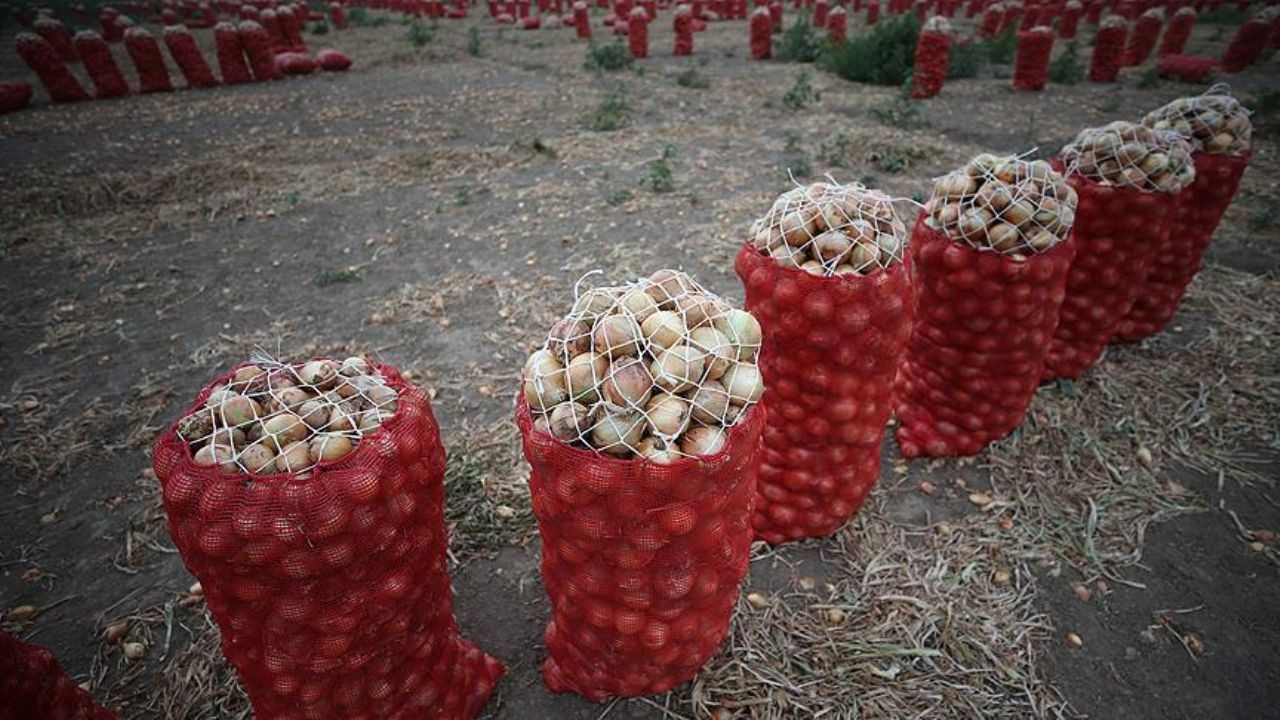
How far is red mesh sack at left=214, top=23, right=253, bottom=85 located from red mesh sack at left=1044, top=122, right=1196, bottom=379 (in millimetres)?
17713

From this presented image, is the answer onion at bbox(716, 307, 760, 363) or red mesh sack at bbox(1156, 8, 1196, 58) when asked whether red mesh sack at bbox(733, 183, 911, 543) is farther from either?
red mesh sack at bbox(1156, 8, 1196, 58)

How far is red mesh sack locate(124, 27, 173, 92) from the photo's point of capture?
13.2 metres

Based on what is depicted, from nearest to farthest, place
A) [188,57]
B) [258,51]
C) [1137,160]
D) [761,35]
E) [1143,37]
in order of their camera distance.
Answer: [1137,160] < [188,57] < [258,51] < [1143,37] < [761,35]

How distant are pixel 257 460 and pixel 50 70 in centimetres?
1700

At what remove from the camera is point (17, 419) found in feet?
14.4

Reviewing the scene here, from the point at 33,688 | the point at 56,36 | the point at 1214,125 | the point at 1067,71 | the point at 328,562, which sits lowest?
the point at 33,688

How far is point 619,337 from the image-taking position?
1.94 m

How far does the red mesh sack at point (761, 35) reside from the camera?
53.8 feet

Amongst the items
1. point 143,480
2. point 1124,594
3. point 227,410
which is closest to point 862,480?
point 1124,594

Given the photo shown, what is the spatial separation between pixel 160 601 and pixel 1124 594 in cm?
516

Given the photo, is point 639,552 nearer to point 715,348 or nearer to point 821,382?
point 715,348

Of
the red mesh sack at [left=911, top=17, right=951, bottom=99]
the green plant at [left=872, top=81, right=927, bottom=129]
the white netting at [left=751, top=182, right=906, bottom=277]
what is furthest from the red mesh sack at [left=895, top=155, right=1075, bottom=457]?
the red mesh sack at [left=911, top=17, right=951, bottom=99]

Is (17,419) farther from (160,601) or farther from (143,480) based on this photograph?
(160,601)

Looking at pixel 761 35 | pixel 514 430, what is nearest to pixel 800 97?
pixel 761 35
